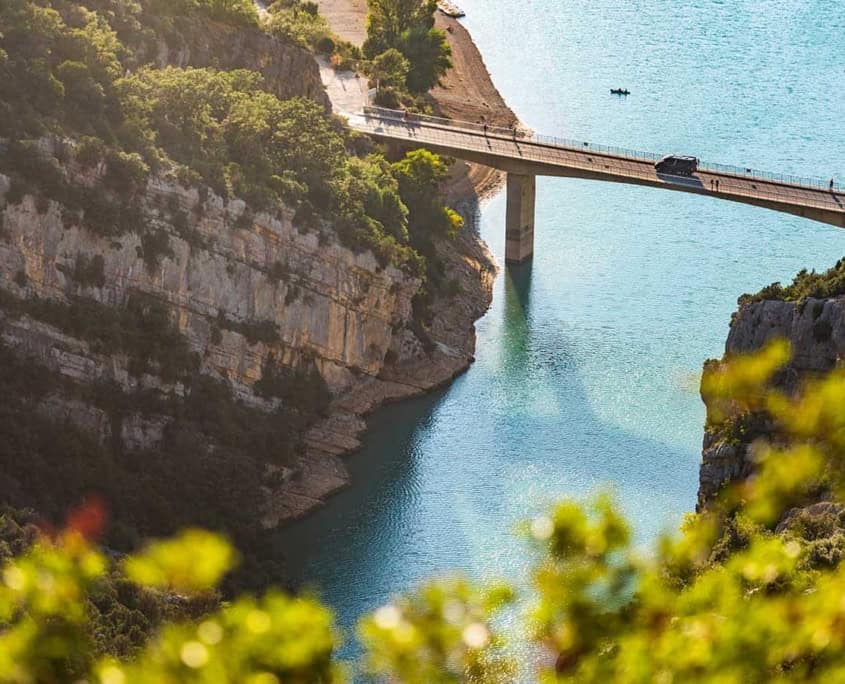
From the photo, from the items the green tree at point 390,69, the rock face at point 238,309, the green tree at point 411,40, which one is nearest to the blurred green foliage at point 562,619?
the rock face at point 238,309

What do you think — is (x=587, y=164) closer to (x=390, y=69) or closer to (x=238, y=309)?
(x=390, y=69)

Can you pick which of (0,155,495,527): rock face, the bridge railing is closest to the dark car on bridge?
the bridge railing

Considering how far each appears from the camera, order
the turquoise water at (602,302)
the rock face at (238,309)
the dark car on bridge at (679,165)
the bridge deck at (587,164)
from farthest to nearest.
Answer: the dark car on bridge at (679,165), the bridge deck at (587,164), the rock face at (238,309), the turquoise water at (602,302)

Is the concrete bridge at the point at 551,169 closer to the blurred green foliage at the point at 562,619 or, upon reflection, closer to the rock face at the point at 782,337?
the rock face at the point at 782,337

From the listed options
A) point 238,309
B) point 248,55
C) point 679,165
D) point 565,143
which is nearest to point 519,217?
point 565,143

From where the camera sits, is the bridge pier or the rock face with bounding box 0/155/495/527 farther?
the bridge pier

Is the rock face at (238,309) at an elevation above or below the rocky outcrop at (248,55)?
below

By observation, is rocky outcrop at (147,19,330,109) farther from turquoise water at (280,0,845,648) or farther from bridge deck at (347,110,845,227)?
turquoise water at (280,0,845,648)
